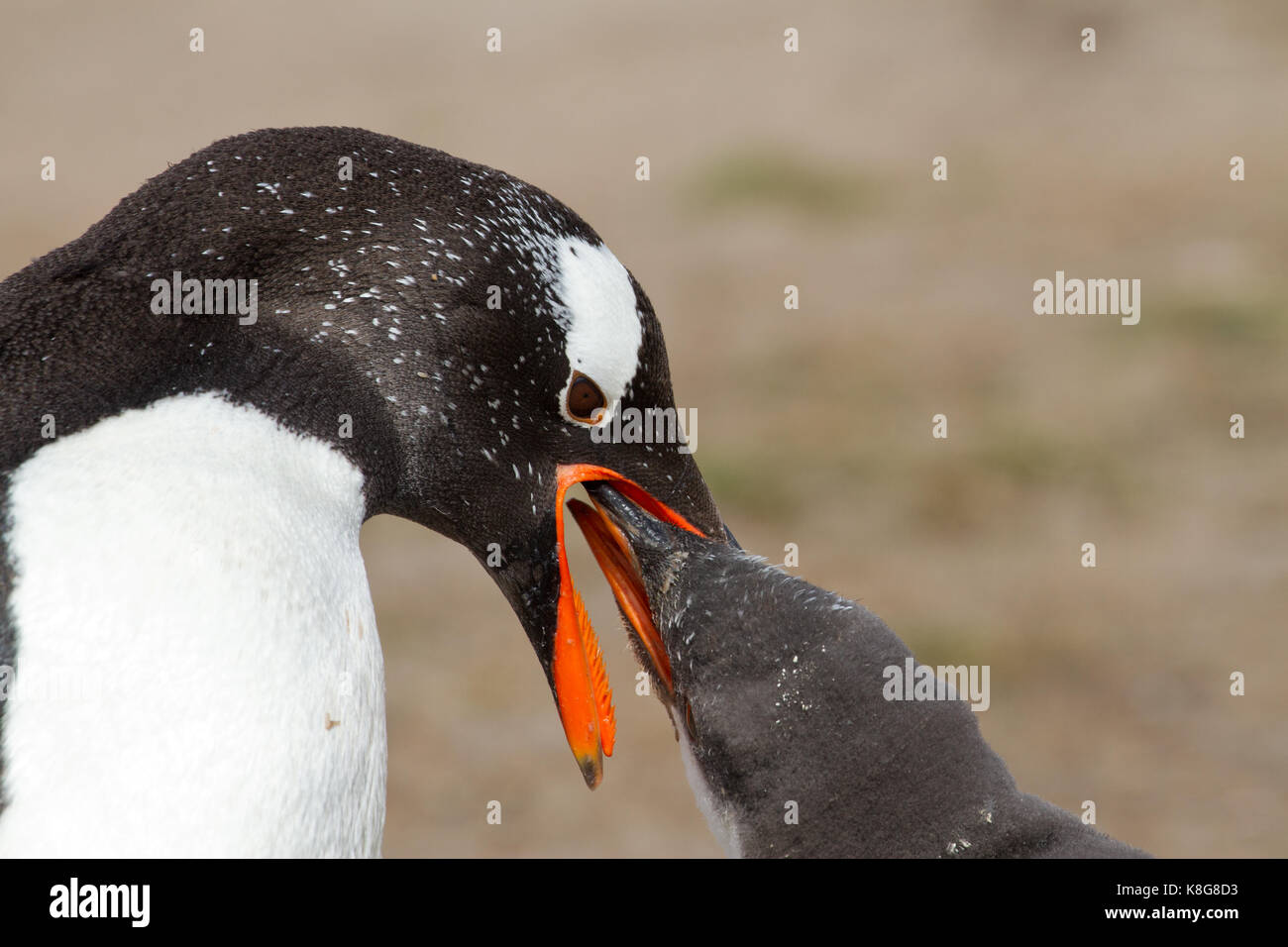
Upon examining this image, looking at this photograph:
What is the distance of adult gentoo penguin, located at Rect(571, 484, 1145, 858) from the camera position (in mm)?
2057

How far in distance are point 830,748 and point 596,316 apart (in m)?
0.70

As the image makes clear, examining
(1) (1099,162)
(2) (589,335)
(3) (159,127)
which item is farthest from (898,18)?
(2) (589,335)

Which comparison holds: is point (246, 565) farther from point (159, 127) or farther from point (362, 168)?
point (159, 127)

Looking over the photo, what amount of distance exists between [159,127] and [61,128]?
0.91m

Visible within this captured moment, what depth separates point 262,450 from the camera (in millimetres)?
1930

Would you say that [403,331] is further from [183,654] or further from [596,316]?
[183,654]

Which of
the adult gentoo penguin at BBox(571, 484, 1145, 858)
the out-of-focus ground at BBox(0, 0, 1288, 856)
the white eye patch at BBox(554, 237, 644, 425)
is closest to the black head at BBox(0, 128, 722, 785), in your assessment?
the white eye patch at BBox(554, 237, 644, 425)

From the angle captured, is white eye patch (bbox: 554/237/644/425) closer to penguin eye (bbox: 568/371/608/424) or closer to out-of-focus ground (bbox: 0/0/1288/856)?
penguin eye (bbox: 568/371/608/424)

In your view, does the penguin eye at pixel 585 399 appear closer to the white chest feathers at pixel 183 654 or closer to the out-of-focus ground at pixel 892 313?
the white chest feathers at pixel 183 654

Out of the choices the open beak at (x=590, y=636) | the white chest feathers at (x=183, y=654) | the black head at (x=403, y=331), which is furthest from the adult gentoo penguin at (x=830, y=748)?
the white chest feathers at (x=183, y=654)

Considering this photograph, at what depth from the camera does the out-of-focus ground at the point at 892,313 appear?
579 cm

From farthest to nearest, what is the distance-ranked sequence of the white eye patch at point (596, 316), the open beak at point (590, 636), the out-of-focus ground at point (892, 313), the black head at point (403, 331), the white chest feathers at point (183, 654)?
the out-of-focus ground at point (892, 313) < the open beak at point (590, 636) < the white eye patch at point (596, 316) < the black head at point (403, 331) < the white chest feathers at point (183, 654)

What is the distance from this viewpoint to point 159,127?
12.8 metres

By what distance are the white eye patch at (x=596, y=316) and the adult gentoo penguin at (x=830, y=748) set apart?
371mm
